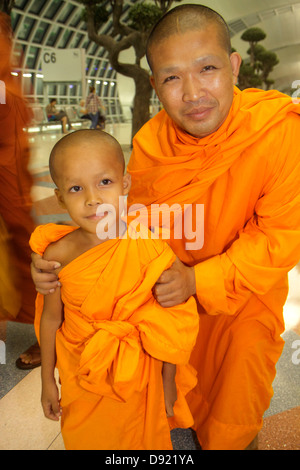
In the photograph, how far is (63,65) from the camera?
7355 millimetres

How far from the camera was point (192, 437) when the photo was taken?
135cm

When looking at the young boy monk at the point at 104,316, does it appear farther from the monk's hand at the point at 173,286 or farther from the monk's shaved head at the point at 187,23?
the monk's shaved head at the point at 187,23

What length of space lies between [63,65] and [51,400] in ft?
24.4

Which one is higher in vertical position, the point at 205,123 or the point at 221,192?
the point at 205,123

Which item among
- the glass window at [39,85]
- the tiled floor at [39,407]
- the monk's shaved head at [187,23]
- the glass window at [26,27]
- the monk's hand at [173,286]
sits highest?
the glass window at [26,27]

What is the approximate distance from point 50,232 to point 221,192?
0.54 meters

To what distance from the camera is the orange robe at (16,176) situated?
5.44ft

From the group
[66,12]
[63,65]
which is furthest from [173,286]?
[66,12]

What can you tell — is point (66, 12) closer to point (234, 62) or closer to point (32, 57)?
point (32, 57)

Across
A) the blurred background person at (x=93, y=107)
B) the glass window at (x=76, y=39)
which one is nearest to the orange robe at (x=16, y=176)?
the blurred background person at (x=93, y=107)

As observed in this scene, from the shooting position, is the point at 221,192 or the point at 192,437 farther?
the point at 192,437

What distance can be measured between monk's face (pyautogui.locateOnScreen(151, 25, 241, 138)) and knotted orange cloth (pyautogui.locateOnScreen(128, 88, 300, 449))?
69 millimetres
